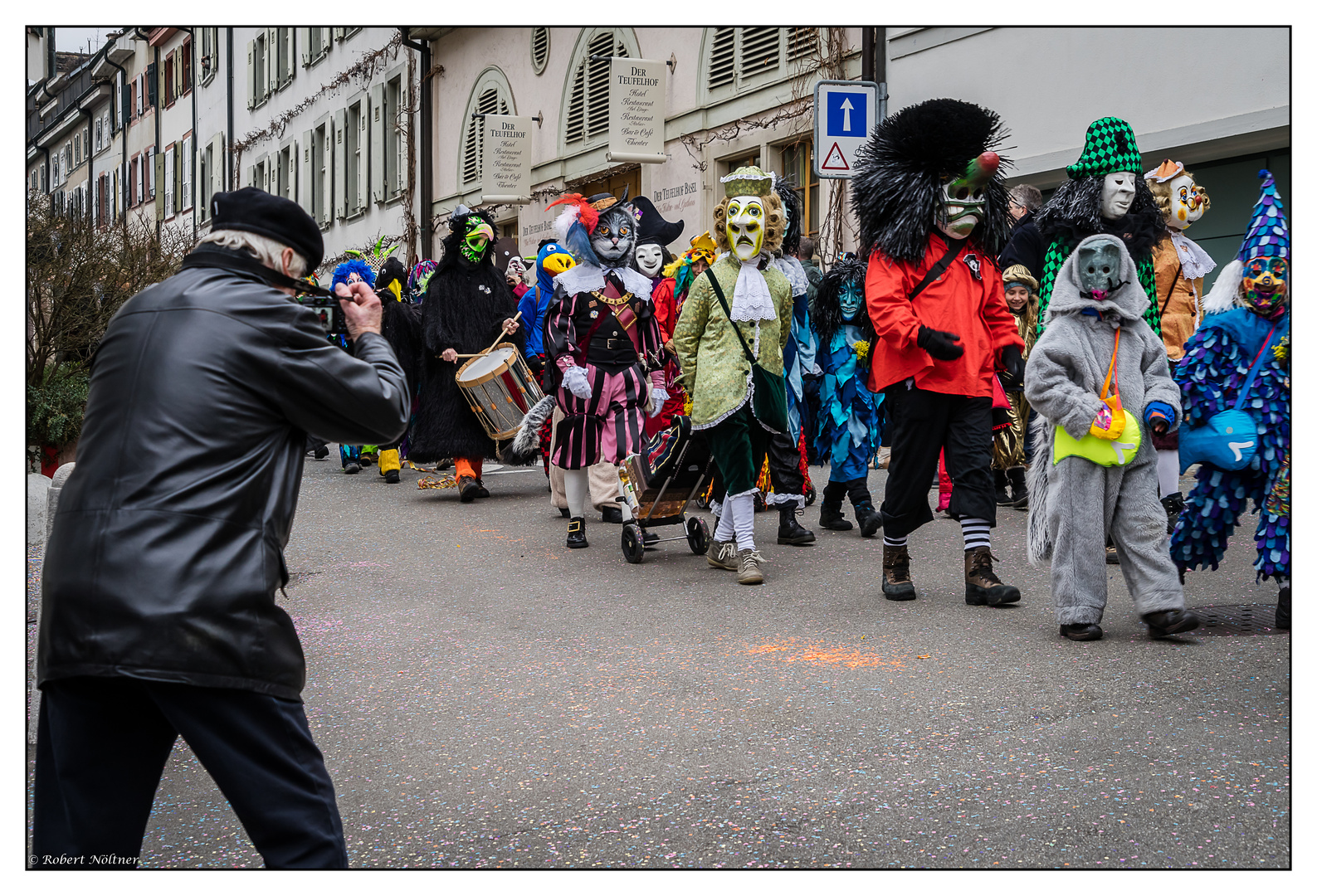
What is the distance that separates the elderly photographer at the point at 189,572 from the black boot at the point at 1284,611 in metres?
4.22

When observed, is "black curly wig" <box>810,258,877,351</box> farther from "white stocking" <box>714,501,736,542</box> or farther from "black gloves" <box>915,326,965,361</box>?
"black gloves" <box>915,326,965,361</box>

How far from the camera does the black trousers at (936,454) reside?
20.3 feet

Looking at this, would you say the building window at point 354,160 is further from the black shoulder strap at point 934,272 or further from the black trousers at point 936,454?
the black trousers at point 936,454

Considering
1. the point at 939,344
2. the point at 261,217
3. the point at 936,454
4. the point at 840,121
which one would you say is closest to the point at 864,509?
the point at 936,454

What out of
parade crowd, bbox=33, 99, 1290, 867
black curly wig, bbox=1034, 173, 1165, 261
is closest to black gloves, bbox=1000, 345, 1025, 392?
parade crowd, bbox=33, 99, 1290, 867

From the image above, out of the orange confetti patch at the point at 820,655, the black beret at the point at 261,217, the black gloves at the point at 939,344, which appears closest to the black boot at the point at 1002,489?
the black gloves at the point at 939,344

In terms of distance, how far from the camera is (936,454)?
6.29 metres

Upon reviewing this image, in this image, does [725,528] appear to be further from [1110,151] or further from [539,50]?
[539,50]

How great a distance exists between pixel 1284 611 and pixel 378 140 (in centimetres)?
2504

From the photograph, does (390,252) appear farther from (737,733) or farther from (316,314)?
(316,314)

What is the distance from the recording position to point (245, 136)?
3591 centimetres

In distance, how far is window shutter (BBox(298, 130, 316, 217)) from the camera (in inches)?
1256

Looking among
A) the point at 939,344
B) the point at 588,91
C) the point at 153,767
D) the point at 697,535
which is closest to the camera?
the point at 153,767

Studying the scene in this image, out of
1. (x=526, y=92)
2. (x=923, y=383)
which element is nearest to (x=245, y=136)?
(x=526, y=92)
